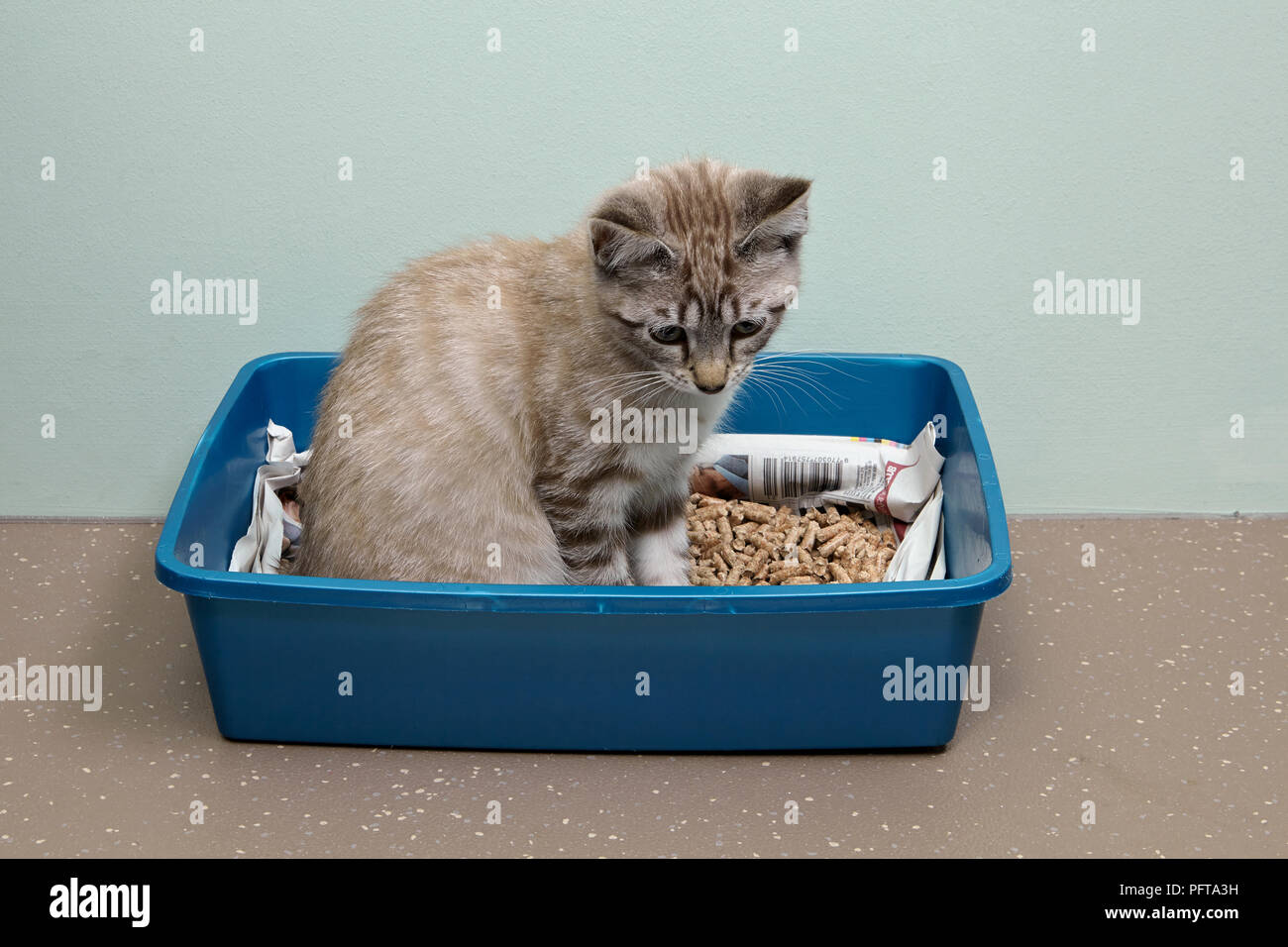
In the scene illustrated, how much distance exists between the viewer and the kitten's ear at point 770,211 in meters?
1.38

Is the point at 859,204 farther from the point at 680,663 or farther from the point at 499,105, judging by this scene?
the point at 680,663

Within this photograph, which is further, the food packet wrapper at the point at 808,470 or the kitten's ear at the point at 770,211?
the food packet wrapper at the point at 808,470

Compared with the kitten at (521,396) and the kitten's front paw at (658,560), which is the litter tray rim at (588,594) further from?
the kitten's front paw at (658,560)

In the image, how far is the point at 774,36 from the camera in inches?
73.0

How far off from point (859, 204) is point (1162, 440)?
0.69 meters

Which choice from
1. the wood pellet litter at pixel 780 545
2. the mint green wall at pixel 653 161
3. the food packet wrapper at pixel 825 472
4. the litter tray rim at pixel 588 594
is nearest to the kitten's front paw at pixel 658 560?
the wood pellet litter at pixel 780 545

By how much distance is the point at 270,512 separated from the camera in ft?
6.35

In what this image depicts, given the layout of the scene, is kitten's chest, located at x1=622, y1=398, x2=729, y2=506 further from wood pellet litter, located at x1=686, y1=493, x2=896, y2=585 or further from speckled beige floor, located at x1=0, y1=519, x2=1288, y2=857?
speckled beige floor, located at x1=0, y1=519, x2=1288, y2=857

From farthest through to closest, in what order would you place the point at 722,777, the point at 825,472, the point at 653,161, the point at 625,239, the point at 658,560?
the point at 825,472 → the point at 653,161 → the point at 658,560 → the point at 722,777 → the point at 625,239

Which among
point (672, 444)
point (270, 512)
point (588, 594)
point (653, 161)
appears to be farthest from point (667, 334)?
point (270, 512)

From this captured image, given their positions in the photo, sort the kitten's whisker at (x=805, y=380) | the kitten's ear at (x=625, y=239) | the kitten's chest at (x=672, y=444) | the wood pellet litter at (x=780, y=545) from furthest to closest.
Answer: the kitten's whisker at (x=805, y=380) → the wood pellet litter at (x=780, y=545) → the kitten's chest at (x=672, y=444) → the kitten's ear at (x=625, y=239)

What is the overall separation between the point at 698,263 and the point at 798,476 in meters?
0.73

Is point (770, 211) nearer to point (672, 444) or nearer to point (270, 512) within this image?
point (672, 444)

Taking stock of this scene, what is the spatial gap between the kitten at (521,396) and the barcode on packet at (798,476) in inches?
17.5
